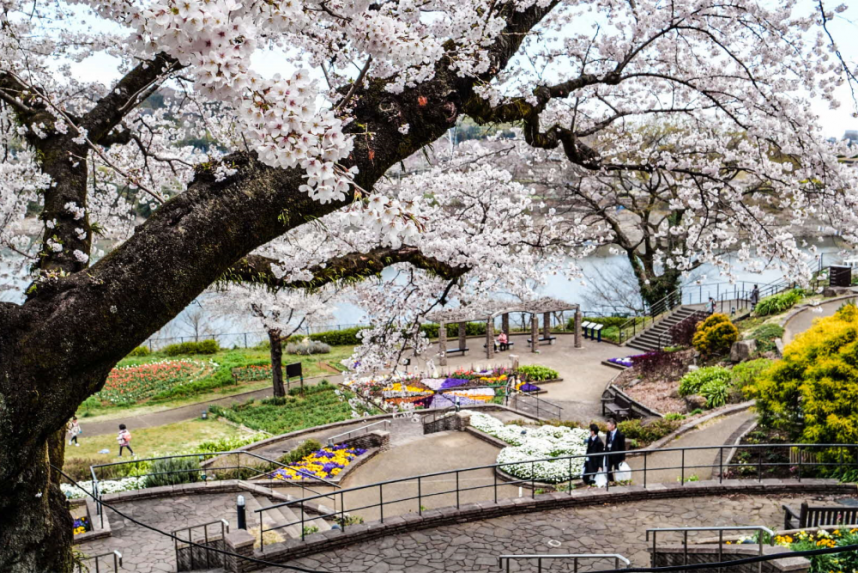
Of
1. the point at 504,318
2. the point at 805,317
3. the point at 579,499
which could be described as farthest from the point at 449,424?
the point at 805,317

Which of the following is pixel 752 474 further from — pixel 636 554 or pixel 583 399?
pixel 583 399

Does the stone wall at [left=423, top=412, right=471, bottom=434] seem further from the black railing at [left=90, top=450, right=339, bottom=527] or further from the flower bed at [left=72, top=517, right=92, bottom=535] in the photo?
the flower bed at [left=72, top=517, right=92, bottom=535]

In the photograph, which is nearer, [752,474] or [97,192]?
[752,474]

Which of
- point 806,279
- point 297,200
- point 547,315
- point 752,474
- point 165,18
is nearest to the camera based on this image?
point 165,18

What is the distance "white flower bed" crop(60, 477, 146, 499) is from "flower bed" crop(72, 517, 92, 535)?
4.48 ft

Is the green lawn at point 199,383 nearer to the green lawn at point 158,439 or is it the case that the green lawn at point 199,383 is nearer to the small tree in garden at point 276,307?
the green lawn at point 158,439

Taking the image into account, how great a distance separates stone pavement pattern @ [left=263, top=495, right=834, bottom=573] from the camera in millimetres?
8969

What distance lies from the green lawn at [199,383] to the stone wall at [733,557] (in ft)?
59.1

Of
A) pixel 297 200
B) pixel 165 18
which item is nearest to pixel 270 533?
pixel 297 200

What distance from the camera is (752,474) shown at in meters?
11.7

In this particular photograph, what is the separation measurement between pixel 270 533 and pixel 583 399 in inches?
531

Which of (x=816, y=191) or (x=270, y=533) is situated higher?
(x=816, y=191)

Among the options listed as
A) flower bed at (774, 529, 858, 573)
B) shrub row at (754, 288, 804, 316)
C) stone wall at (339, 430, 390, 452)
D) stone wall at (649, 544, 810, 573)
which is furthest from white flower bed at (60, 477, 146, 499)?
shrub row at (754, 288, 804, 316)

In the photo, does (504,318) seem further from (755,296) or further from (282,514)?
(282,514)
